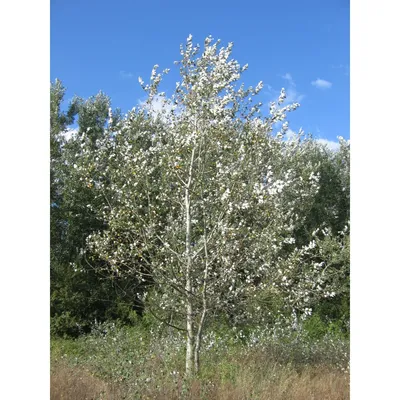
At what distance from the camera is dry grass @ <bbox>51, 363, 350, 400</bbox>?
11.0 feet

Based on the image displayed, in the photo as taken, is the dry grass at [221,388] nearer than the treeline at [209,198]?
Yes

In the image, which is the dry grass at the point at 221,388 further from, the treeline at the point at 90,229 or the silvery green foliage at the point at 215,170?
the treeline at the point at 90,229

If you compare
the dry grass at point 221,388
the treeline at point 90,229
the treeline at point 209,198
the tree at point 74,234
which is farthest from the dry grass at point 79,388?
the tree at point 74,234

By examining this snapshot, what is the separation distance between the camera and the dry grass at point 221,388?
3.34 m

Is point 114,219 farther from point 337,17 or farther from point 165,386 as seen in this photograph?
point 337,17

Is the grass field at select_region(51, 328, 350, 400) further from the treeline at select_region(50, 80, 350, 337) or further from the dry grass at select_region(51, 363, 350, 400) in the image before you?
the treeline at select_region(50, 80, 350, 337)

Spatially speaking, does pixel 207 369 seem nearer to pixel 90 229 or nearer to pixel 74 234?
pixel 90 229

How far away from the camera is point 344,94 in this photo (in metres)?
4.48

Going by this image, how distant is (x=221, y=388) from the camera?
11.6 ft
